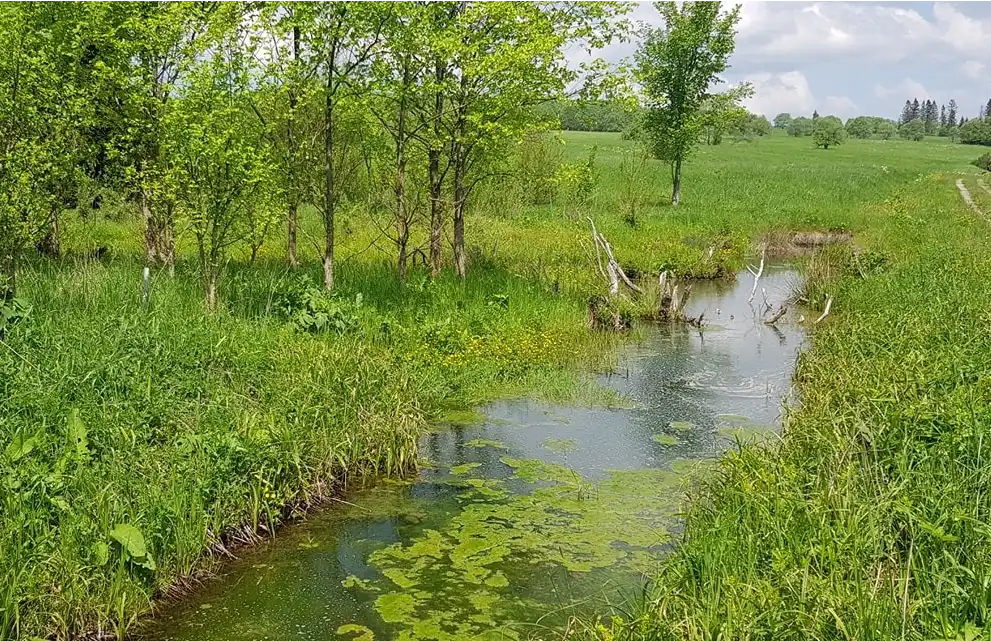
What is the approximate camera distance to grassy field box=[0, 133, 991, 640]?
4.37 meters

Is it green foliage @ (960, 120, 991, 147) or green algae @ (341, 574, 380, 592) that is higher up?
green foliage @ (960, 120, 991, 147)

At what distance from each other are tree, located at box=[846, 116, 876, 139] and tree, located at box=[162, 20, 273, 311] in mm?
144348

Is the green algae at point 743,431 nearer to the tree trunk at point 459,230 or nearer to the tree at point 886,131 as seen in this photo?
the tree trunk at point 459,230

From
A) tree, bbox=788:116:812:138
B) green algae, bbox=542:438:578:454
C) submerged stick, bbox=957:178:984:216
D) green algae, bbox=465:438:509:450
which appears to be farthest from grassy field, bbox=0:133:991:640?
tree, bbox=788:116:812:138

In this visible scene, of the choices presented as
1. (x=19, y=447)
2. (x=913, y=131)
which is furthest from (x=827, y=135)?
(x=19, y=447)

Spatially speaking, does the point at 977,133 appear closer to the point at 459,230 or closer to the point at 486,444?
the point at 459,230

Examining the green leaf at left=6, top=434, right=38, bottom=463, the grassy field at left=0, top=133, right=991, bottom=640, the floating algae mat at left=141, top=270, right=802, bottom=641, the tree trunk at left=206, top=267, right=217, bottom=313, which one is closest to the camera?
the grassy field at left=0, top=133, right=991, bottom=640

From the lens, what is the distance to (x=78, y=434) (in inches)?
228

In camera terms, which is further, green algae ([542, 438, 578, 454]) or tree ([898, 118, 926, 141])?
tree ([898, 118, 926, 141])

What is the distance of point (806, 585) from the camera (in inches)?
159

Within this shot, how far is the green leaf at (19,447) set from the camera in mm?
5305

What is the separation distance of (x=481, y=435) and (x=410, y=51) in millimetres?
6095

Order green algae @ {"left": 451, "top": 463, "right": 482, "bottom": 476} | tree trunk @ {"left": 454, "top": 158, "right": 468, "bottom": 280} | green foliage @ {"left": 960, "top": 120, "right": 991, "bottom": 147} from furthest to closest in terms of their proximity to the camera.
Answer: green foliage @ {"left": 960, "top": 120, "right": 991, "bottom": 147} < tree trunk @ {"left": 454, "top": 158, "right": 468, "bottom": 280} < green algae @ {"left": 451, "top": 463, "right": 482, "bottom": 476}

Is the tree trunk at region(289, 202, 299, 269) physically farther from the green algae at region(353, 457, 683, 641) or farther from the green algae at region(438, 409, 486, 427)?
the green algae at region(353, 457, 683, 641)
